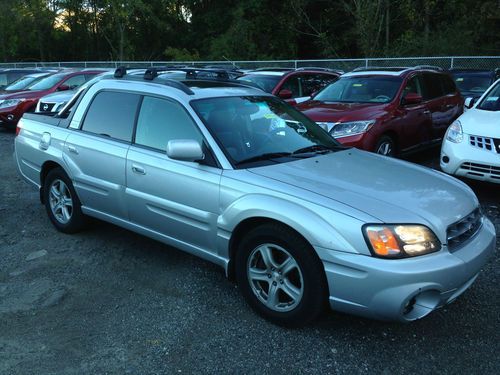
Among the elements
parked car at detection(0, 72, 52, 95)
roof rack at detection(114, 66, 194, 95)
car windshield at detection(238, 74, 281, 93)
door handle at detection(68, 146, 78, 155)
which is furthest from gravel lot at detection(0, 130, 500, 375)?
parked car at detection(0, 72, 52, 95)

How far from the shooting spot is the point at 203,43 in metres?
34.1

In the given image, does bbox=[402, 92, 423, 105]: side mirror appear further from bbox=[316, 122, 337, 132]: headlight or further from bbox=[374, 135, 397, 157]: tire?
bbox=[316, 122, 337, 132]: headlight

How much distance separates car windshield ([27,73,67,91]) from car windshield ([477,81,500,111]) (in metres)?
10.7

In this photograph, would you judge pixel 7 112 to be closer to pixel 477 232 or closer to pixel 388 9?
pixel 477 232

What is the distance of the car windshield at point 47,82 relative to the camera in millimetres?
13508

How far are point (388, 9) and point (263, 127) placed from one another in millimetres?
22347

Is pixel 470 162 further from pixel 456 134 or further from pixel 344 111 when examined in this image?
pixel 344 111

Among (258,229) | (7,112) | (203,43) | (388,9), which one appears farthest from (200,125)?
(203,43)

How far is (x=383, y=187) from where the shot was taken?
3.52 metres

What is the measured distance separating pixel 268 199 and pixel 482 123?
4164mm

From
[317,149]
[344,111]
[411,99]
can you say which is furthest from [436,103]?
[317,149]

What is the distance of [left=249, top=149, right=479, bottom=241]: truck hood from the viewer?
10.4 ft

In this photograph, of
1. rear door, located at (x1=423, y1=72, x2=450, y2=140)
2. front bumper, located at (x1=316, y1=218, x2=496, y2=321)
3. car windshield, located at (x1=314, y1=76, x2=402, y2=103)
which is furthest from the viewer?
rear door, located at (x1=423, y1=72, x2=450, y2=140)

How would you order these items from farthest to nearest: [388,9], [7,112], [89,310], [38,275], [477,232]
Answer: [388,9]
[7,112]
[38,275]
[89,310]
[477,232]
